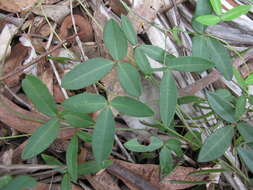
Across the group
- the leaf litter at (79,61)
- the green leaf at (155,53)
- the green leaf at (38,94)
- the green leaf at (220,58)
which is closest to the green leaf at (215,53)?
the green leaf at (220,58)

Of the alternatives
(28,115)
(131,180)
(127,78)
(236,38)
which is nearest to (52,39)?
(28,115)

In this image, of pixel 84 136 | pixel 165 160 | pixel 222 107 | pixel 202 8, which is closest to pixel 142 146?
pixel 165 160

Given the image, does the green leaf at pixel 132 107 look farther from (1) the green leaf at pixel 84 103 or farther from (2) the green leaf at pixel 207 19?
(2) the green leaf at pixel 207 19

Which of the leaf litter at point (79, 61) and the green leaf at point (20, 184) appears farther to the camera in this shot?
the leaf litter at point (79, 61)

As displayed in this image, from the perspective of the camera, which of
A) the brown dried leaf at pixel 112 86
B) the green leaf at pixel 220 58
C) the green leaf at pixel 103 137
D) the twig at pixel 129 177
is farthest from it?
the brown dried leaf at pixel 112 86

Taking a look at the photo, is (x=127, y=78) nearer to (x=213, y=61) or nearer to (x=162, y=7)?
(x=213, y=61)

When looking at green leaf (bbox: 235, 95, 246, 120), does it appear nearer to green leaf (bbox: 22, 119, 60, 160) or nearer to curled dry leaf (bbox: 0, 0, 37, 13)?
green leaf (bbox: 22, 119, 60, 160)
